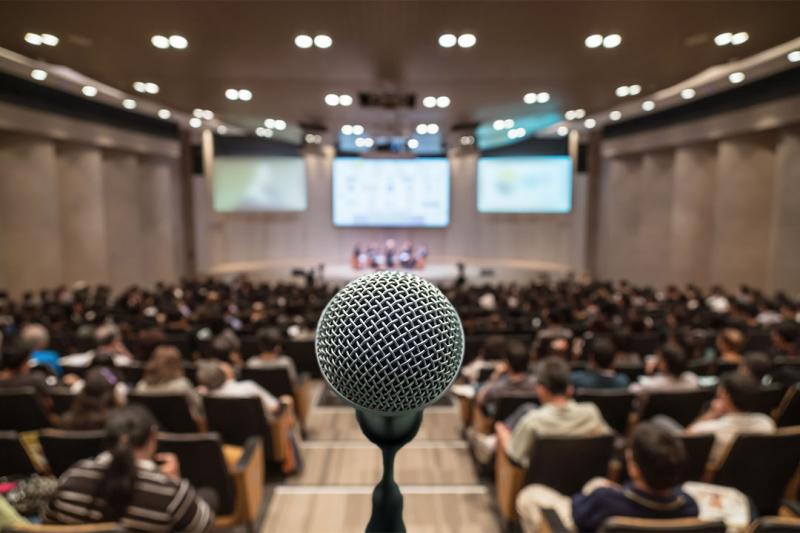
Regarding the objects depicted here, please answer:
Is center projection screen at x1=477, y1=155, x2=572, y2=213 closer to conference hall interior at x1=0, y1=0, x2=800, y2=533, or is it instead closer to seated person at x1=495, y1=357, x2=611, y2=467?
conference hall interior at x1=0, y1=0, x2=800, y2=533

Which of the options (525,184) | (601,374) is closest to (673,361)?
(601,374)

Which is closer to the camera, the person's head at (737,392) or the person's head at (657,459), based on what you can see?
the person's head at (657,459)

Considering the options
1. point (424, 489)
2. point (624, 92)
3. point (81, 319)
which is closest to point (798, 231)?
point (624, 92)

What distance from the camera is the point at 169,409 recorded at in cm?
387

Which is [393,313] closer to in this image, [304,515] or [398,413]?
[398,413]

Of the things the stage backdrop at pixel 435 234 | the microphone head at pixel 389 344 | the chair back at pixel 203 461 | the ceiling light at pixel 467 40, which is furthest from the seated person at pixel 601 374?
the stage backdrop at pixel 435 234

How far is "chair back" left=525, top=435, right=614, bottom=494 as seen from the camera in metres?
3.08

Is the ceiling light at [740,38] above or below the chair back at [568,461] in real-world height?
above

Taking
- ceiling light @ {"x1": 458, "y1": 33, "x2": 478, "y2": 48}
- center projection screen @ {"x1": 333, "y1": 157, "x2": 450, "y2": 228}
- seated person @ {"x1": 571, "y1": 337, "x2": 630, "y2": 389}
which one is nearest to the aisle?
seated person @ {"x1": 571, "y1": 337, "x2": 630, "y2": 389}

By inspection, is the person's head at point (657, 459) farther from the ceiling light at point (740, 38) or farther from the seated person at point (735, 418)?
the ceiling light at point (740, 38)

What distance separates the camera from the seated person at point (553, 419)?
131 inches

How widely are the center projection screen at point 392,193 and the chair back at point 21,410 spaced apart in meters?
17.4

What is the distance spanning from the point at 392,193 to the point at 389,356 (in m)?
20.3

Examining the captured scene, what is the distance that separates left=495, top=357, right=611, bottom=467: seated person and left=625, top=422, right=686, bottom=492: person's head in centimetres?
94
